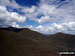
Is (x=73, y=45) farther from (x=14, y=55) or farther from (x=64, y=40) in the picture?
(x=14, y=55)

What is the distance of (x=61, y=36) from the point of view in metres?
73.5

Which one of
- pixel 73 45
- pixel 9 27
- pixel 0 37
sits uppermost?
pixel 9 27

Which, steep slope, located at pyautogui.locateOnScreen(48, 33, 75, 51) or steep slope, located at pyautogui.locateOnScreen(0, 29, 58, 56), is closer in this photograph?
steep slope, located at pyautogui.locateOnScreen(0, 29, 58, 56)

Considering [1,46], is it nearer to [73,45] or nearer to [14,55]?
[14,55]

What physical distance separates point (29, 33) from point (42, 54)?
40309 millimetres

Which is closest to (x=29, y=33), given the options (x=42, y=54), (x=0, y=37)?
(x=42, y=54)

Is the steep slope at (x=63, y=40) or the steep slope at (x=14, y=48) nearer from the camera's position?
the steep slope at (x=14, y=48)

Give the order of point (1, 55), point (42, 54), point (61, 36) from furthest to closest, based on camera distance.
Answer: point (61, 36) < point (42, 54) < point (1, 55)

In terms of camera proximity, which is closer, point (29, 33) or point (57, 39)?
point (29, 33)

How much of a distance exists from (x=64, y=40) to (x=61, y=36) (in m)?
5.20

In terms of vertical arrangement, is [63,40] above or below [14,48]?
above

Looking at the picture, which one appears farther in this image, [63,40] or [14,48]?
[63,40]

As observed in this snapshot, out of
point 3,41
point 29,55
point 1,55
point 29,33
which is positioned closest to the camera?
point 1,55

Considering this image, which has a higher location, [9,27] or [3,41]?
[9,27]
